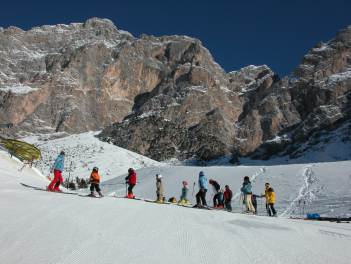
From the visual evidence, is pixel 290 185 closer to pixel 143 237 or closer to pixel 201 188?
pixel 201 188

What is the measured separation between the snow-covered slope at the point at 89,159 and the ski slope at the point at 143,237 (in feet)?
168

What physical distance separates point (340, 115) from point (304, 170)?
163519 mm

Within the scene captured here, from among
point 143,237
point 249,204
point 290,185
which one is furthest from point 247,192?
point 290,185

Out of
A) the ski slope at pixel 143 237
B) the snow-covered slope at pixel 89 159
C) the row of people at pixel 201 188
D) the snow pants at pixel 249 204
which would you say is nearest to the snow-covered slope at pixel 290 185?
the row of people at pixel 201 188

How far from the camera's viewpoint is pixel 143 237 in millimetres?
8789

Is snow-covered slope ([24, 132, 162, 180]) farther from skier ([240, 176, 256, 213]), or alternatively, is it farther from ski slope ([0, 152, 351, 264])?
ski slope ([0, 152, 351, 264])

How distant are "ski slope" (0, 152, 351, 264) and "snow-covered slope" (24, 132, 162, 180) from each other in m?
51.3

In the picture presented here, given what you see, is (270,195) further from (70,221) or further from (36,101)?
(36,101)

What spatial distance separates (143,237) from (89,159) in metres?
65.1

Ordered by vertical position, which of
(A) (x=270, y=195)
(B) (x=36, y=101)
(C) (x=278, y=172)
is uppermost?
(B) (x=36, y=101)

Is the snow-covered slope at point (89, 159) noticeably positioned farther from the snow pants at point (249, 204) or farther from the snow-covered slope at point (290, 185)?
the snow pants at point (249, 204)

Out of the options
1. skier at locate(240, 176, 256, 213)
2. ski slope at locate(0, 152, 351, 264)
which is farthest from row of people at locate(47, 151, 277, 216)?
ski slope at locate(0, 152, 351, 264)

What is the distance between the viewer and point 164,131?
17662 cm

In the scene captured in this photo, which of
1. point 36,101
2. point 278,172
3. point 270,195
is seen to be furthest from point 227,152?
point 270,195
